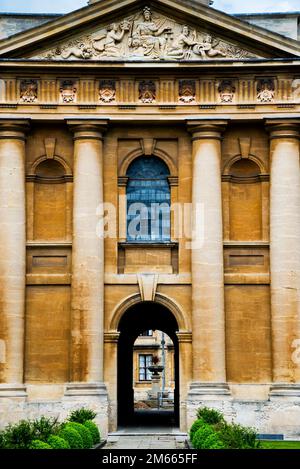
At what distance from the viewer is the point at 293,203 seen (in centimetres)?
4766

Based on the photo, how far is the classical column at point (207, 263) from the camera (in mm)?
46781

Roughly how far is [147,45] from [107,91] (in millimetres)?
2457

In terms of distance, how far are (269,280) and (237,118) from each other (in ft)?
21.5

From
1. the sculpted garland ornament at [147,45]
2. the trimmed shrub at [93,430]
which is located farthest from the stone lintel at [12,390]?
the sculpted garland ornament at [147,45]

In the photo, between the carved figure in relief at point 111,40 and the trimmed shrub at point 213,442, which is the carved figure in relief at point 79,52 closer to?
the carved figure in relief at point 111,40

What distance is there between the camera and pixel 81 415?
142ft

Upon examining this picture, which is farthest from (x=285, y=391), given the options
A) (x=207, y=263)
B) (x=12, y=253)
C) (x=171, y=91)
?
(x=171, y=91)

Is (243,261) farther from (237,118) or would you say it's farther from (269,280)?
(237,118)

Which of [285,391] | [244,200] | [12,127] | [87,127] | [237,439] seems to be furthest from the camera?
[244,200]

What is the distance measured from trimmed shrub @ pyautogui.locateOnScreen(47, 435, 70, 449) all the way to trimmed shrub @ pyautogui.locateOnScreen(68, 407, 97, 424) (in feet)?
25.8

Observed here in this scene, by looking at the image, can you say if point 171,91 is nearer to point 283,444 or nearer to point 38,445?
point 283,444

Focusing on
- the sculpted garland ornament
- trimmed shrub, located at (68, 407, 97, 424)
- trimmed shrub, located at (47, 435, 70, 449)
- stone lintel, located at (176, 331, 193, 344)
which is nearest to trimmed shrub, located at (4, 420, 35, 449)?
trimmed shrub, located at (47, 435, 70, 449)

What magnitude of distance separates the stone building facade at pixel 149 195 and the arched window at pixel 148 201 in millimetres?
91

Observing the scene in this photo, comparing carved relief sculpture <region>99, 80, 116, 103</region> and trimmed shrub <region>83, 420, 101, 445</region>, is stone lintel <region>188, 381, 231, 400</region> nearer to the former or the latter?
trimmed shrub <region>83, 420, 101, 445</region>
